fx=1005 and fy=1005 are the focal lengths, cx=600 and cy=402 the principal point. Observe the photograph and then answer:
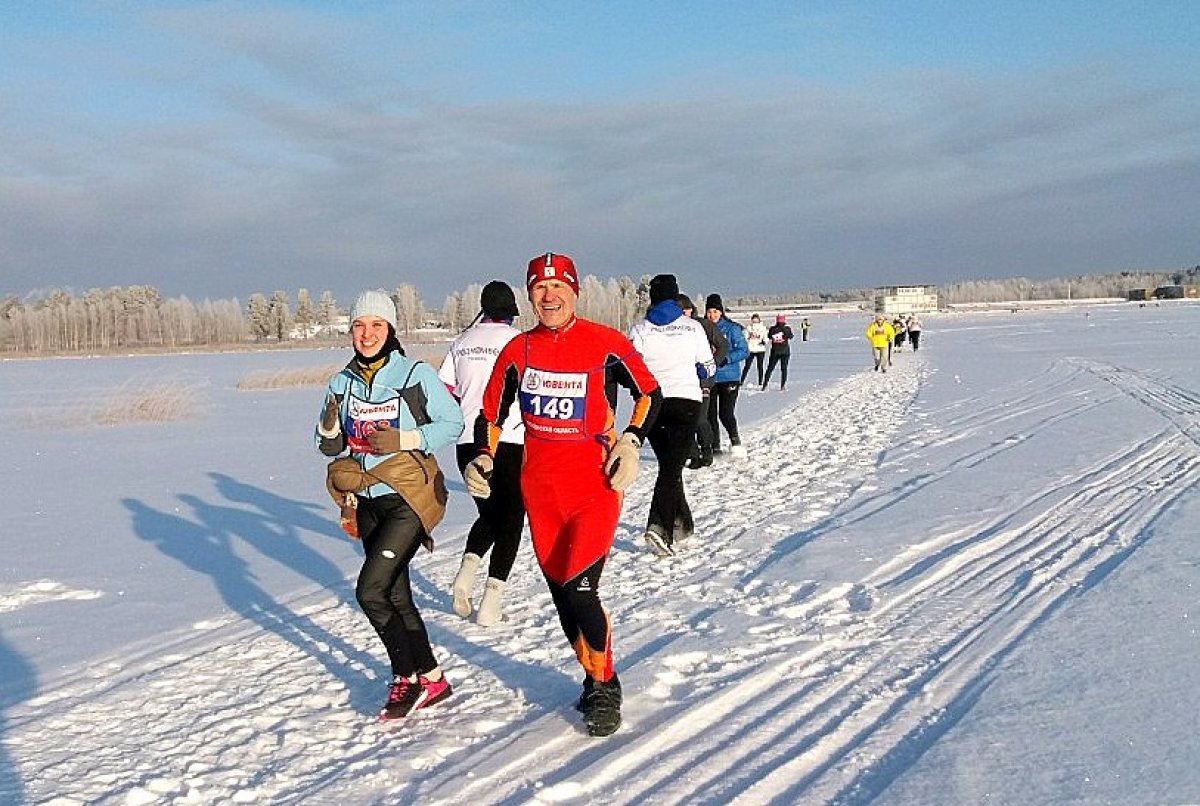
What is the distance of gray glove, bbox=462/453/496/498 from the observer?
4281 mm

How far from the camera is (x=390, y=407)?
4309 millimetres

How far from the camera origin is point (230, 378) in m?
38.1

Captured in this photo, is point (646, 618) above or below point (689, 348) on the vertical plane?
below

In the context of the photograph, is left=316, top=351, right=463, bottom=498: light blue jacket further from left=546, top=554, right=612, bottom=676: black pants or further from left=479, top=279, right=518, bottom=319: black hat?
left=479, top=279, right=518, bottom=319: black hat

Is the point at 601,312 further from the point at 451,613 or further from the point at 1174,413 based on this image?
the point at 451,613

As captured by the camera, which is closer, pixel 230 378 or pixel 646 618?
pixel 646 618

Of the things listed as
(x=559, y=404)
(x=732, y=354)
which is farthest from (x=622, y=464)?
(x=732, y=354)

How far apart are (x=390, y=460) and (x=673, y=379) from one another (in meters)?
3.60

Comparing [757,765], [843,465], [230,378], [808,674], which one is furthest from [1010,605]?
[230,378]

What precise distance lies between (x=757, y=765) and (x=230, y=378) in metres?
37.5

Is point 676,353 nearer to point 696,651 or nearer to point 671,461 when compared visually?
point 671,461

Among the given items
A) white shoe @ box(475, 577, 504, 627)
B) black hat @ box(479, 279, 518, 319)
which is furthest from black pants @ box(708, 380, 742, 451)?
white shoe @ box(475, 577, 504, 627)

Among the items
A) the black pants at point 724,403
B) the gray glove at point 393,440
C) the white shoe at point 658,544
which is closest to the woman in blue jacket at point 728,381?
the black pants at point 724,403

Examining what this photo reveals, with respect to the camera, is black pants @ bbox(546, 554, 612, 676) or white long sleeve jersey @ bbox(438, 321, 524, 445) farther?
white long sleeve jersey @ bbox(438, 321, 524, 445)
